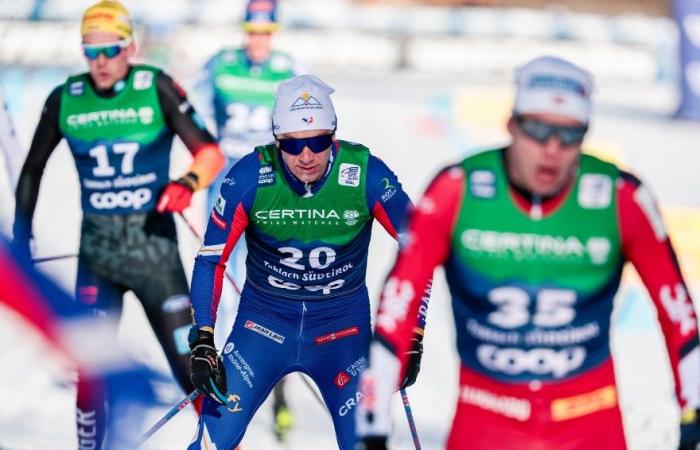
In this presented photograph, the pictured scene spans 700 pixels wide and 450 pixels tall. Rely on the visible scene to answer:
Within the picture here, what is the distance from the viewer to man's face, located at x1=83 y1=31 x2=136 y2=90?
22.4 ft

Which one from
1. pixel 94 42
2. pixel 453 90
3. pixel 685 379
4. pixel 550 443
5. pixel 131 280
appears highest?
pixel 94 42

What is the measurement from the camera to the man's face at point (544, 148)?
13.4ft

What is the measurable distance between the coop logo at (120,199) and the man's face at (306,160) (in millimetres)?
1677

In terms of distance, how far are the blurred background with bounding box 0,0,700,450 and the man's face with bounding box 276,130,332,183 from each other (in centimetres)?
254

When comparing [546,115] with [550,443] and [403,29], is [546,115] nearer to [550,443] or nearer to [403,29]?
[550,443]

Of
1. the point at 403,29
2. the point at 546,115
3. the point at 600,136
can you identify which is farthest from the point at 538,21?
the point at 546,115

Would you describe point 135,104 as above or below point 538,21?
above

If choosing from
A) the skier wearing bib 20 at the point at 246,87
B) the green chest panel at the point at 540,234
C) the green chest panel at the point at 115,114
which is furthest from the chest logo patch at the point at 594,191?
the skier wearing bib 20 at the point at 246,87

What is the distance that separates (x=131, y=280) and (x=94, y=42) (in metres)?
1.41

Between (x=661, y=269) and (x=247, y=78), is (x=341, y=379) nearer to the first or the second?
(x=661, y=269)

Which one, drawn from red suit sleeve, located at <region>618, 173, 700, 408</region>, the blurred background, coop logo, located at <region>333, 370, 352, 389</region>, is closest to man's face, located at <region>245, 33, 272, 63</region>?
the blurred background

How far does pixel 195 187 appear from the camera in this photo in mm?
6887

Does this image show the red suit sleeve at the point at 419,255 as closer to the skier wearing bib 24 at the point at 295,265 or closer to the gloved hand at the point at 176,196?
the skier wearing bib 24 at the point at 295,265

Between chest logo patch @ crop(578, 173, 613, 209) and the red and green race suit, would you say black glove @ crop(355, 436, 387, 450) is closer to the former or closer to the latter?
the red and green race suit
